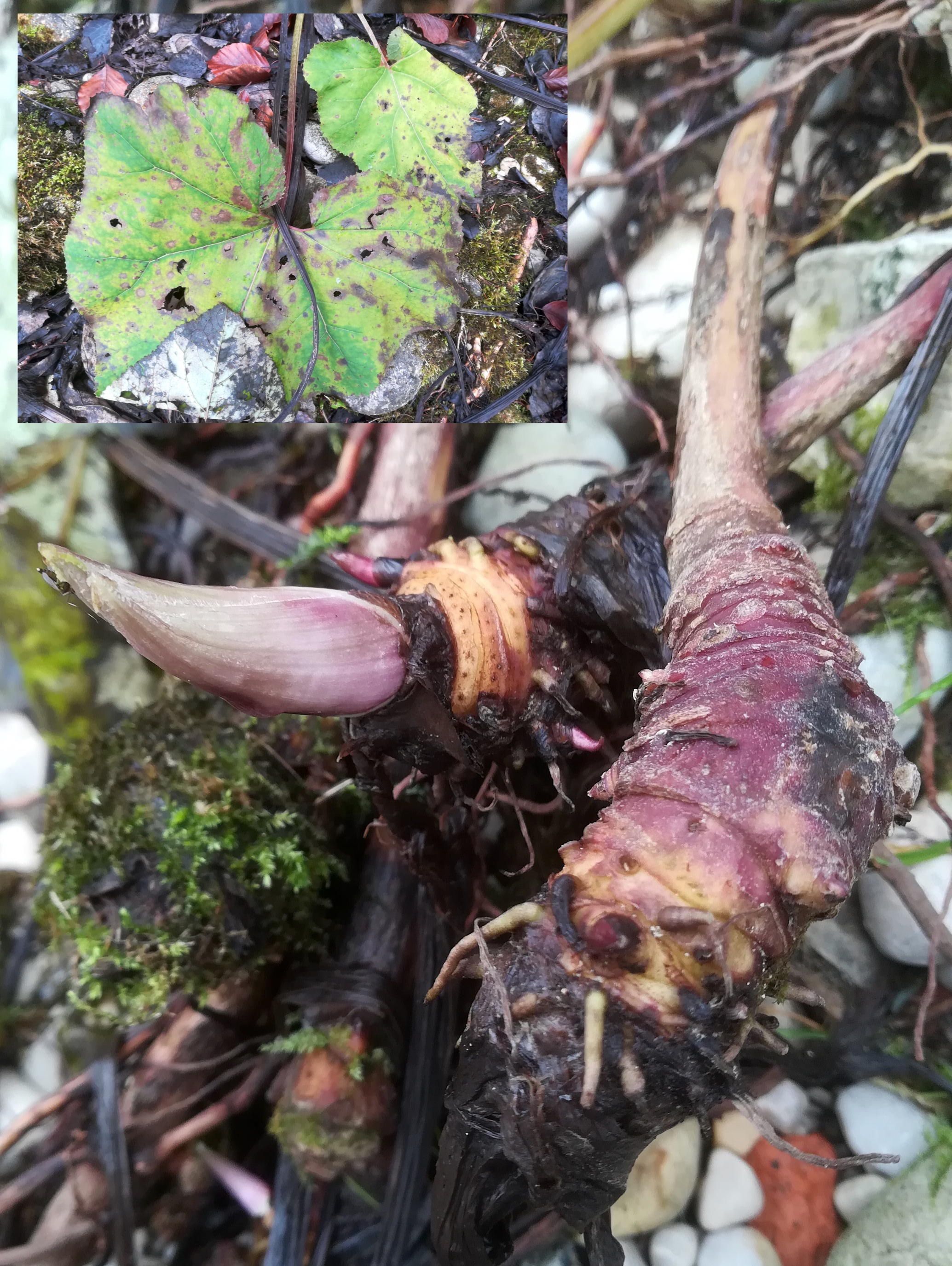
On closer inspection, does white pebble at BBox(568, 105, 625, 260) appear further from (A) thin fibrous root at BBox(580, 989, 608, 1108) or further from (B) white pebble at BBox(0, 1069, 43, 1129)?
(B) white pebble at BBox(0, 1069, 43, 1129)

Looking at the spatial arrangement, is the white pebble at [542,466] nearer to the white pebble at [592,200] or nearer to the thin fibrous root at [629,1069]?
the white pebble at [592,200]

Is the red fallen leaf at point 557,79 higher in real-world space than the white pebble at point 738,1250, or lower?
higher

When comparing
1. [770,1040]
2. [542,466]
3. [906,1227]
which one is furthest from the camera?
[542,466]

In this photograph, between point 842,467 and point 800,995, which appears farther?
point 842,467

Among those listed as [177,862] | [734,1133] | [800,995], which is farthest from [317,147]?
[734,1133]

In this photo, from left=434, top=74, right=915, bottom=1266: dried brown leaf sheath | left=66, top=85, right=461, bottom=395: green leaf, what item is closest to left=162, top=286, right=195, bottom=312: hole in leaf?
left=66, top=85, right=461, bottom=395: green leaf

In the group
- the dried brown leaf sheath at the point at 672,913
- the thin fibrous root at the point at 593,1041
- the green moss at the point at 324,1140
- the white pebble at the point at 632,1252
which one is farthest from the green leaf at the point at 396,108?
the white pebble at the point at 632,1252

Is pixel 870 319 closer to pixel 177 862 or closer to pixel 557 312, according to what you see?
pixel 557 312
